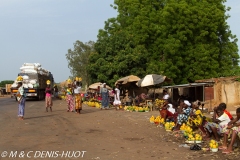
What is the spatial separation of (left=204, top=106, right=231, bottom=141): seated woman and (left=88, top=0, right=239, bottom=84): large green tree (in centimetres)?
1949

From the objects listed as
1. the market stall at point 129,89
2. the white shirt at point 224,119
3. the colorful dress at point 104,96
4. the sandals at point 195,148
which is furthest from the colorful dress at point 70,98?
the sandals at point 195,148

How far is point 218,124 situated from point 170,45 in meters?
21.3

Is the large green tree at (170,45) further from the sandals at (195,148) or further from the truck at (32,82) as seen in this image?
the sandals at (195,148)

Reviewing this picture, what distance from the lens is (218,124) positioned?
31.2 feet

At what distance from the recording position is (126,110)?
21.9 meters

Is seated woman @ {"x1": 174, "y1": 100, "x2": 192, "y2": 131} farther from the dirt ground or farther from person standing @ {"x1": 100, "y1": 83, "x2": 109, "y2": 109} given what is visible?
person standing @ {"x1": 100, "y1": 83, "x2": 109, "y2": 109}

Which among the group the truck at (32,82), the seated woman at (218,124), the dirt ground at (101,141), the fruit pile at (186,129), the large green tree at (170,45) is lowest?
the dirt ground at (101,141)

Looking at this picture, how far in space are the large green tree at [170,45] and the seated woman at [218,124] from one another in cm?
1949

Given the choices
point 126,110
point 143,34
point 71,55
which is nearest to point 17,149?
point 126,110

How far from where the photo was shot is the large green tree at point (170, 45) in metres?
30.1

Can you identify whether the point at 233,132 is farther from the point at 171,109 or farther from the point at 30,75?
the point at 30,75

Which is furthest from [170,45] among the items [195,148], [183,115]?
[195,148]

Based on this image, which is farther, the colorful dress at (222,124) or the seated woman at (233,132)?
the colorful dress at (222,124)

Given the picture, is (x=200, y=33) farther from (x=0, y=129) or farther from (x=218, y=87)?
Result: (x=0, y=129)
